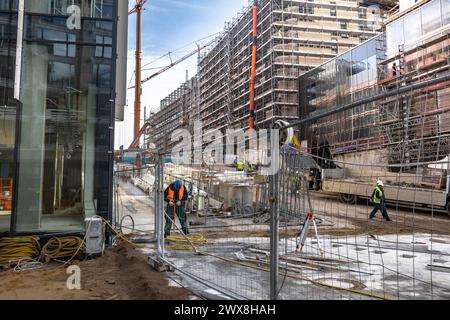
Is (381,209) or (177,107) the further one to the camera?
(177,107)

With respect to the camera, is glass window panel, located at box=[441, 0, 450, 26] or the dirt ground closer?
the dirt ground

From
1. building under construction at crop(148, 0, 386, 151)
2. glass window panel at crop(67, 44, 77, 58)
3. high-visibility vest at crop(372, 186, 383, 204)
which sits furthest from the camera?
building under construction at crop(148, 0, 386, 151)

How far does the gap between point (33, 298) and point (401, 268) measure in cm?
514

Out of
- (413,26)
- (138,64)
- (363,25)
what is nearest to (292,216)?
(413,26)

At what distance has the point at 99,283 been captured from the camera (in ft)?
17.1

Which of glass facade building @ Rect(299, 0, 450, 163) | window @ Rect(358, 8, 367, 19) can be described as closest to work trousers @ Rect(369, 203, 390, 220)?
glass facade building @ Rect(299, 0, 450, 163)

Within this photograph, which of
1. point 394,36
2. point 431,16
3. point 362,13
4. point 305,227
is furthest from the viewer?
point 362,13

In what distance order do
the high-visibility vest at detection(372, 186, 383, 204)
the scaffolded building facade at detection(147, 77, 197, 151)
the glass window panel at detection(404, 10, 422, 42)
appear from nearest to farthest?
the high-visibility vest at detection(372, 186, 383, 204) → the glass window panel at detection(404, 10, 422, 42) → the scaffolded building facade at detection(147, 77, 197, 151)

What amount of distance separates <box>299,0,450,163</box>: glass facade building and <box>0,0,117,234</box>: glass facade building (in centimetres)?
481

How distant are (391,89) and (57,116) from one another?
6686 mm

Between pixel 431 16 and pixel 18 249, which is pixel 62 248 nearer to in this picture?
pixel 18 249

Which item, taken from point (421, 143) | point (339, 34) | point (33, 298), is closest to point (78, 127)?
point (33, 298)

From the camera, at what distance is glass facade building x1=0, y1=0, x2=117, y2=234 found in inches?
299

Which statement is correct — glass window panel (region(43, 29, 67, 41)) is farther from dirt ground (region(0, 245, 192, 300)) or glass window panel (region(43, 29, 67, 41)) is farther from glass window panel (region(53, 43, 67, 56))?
dirt ground (region(0, 245, 192, 300))
